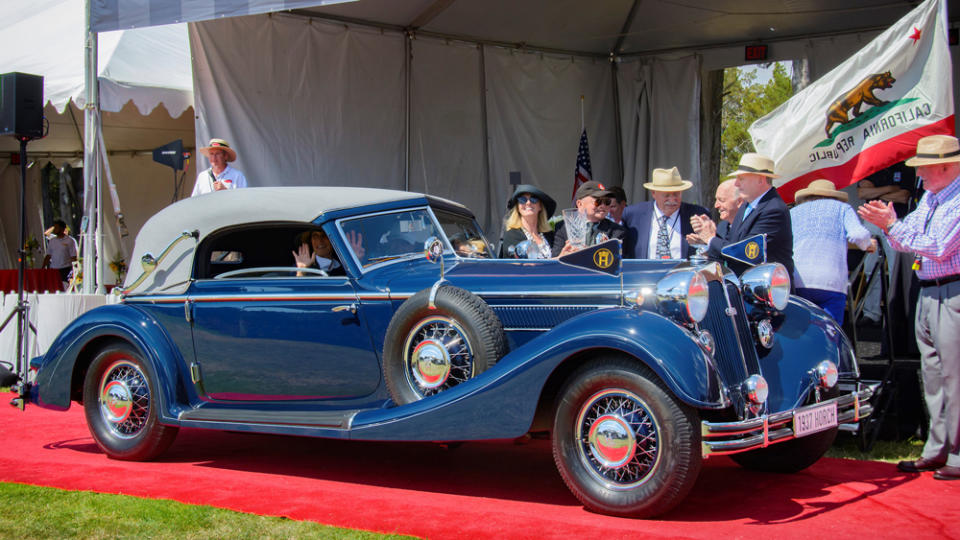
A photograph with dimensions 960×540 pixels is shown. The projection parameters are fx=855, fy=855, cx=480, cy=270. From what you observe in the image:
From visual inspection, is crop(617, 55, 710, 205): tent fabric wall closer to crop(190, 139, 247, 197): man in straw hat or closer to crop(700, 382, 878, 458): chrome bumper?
crop(190, 139, 247, 197): man in straw hat

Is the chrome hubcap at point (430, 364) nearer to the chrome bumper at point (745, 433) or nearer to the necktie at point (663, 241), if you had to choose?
the chrome bumper at point (745, 433)

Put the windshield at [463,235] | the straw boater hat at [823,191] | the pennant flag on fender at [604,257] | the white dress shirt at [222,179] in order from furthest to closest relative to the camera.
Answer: the white dress shirt at [222,179]
the straw boater hat at [823,191]
the windshield at [463,235]
the pennant flag on fender at [604,257]

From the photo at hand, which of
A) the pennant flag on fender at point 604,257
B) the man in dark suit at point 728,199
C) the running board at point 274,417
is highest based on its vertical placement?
the man in dark suit at point 728,199

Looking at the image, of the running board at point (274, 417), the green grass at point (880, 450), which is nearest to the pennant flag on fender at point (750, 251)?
the green grass at point (880, 450)

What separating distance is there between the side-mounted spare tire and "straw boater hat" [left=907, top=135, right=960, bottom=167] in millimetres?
2492

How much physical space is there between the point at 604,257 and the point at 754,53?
8.13 m

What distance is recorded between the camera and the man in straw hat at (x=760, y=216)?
5223mm

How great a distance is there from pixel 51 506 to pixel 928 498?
4.24 m

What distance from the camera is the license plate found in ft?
12.5

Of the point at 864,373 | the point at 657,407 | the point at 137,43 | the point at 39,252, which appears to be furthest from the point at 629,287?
the point at 39,252

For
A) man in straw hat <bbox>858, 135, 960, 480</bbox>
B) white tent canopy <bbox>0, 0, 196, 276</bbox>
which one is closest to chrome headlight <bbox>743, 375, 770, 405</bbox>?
man in straw hat <bbox>858, 135, 960, 480</bbox>

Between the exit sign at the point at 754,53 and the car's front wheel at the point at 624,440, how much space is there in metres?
8.64

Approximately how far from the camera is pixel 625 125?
12.3m

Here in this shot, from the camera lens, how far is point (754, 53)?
11.2m
